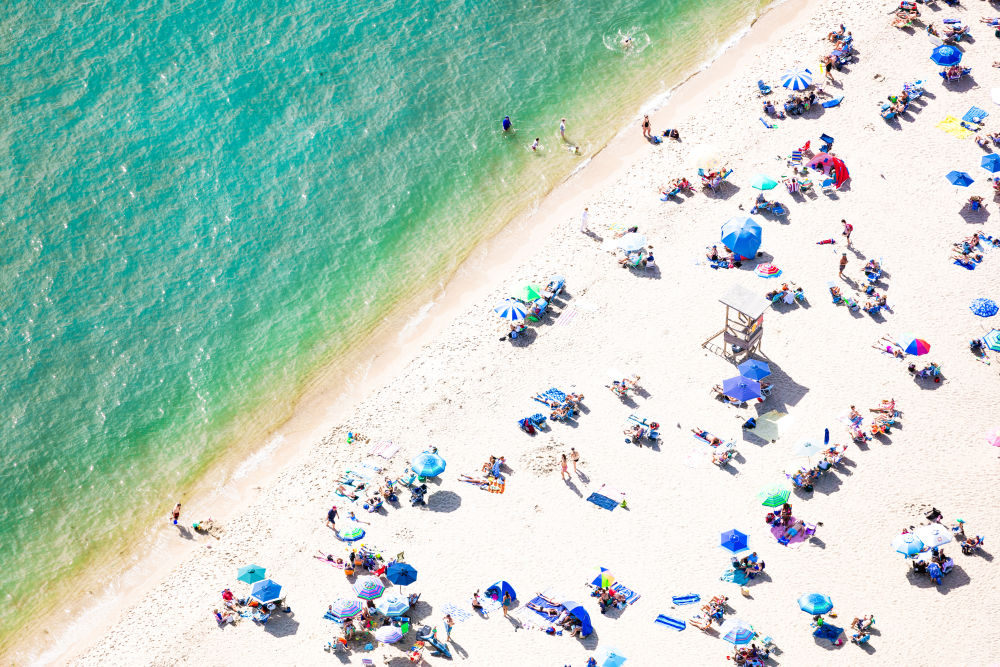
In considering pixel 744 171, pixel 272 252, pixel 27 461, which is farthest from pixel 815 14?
pixel 27 461

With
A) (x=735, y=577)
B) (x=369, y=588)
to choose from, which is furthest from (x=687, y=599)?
(x=369, y=588)

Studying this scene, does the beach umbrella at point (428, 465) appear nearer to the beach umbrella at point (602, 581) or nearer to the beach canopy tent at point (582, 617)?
the beach umbrella at point (602, 581)

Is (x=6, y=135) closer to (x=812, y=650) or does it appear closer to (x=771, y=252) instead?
(x=771, y=252)

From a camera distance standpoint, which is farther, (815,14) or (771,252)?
(815,14)

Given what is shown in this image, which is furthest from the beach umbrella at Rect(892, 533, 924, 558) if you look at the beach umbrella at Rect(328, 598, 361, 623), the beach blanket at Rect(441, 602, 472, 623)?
the beach umbrella at Rect(328, 598, 361, 623)

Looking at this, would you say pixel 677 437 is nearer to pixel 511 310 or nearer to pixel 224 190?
pixel 511 310

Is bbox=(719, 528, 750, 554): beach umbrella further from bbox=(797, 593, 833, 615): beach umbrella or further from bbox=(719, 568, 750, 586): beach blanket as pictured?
bbox=(797, 593, 833, 615): beach umbrella
